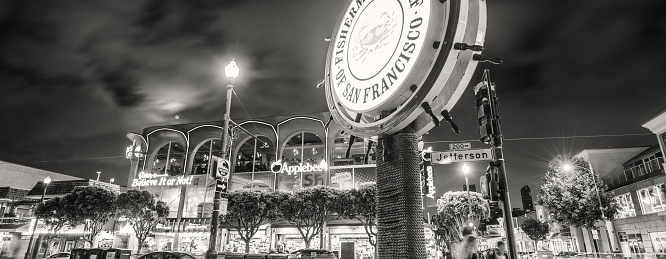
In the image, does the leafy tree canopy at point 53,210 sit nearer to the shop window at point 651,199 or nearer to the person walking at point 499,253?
the person walking at point 499,253

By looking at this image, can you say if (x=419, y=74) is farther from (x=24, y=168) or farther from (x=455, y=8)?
(x=24, y=168)

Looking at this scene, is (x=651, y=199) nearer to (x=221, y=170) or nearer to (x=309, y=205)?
(x=309, y=205)

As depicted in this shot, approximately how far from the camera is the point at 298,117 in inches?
1554

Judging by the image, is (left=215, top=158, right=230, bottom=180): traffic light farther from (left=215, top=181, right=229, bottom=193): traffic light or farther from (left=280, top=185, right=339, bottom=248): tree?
(left=280, top=185, right=339, bottom=248): tree

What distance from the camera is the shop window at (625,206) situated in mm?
31005

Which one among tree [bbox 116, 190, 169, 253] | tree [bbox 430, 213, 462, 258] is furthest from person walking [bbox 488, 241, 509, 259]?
tree [bbox 116, 190, 169, 253]

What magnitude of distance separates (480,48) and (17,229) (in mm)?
50397

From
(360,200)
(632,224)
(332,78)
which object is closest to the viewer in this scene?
(332,78)

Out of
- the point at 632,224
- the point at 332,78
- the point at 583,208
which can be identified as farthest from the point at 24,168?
the point at 632,224

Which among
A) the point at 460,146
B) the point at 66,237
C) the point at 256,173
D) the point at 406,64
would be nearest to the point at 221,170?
the point at 460,146

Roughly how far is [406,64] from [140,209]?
3304 cm

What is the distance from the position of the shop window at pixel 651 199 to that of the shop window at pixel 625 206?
1.64 m

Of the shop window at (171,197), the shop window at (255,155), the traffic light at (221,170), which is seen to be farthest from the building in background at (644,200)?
the shop window at (171,197)

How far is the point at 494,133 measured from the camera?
6016 millimetres
